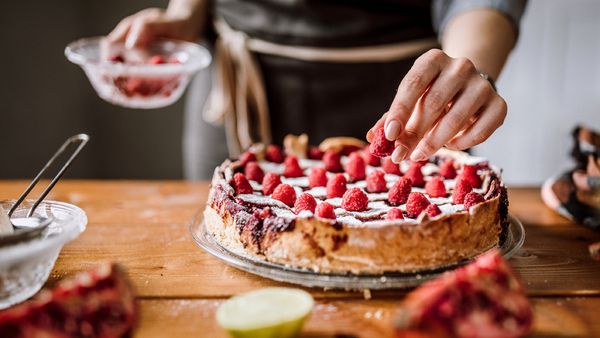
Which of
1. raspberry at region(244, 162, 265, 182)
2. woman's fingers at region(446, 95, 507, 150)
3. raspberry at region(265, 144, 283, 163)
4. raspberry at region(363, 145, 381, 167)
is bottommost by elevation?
raspberry at region(265, 144, 283, 163)

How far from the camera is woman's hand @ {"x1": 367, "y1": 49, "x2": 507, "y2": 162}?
4.13 feet

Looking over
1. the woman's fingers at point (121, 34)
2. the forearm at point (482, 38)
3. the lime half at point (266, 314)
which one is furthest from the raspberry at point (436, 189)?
the woman's fingers at point (121, 34)

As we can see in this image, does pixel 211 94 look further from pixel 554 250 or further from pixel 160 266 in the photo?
pixel 554 250

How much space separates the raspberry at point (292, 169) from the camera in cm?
175

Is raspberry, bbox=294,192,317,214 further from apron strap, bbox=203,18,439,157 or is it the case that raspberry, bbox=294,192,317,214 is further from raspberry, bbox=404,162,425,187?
apron strap, bbox=203,18,439,157

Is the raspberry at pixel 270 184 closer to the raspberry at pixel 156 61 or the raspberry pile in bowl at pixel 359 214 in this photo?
the raspberry pile in bowl at pixel 359 214

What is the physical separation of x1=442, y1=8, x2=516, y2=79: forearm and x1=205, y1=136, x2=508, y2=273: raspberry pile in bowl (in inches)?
10.8

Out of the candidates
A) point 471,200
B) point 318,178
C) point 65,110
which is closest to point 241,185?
point 318,178

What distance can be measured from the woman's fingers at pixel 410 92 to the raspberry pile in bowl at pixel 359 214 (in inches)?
4.8

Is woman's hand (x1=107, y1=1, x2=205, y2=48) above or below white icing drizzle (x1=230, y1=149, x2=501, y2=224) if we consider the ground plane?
above

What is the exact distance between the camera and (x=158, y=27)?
2.13m

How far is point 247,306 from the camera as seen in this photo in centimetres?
103

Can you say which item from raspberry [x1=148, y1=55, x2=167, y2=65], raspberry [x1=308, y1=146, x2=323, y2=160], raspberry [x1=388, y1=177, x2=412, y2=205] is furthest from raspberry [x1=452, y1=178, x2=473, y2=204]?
raspberry [x1=148, y1=55, x2=167, y2=65]

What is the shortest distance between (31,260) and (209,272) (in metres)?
0.37
